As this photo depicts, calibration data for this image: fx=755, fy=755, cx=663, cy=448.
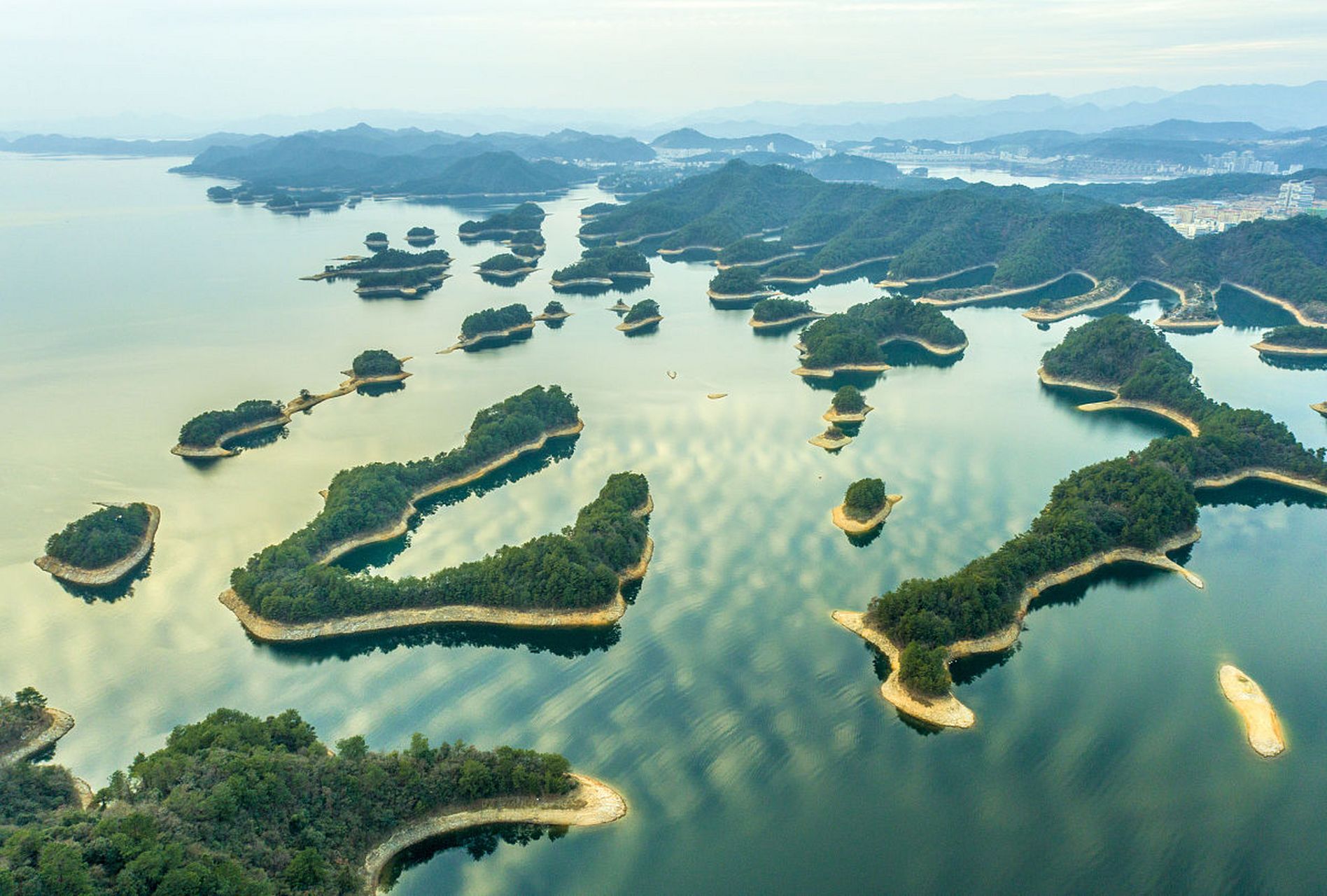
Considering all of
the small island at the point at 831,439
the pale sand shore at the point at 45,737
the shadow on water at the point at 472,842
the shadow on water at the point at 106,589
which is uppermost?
the small island at the point at 831,439

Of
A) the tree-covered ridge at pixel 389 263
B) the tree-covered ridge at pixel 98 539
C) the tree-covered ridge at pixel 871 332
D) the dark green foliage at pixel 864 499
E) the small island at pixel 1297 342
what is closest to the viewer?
the tree-covered ridge at pixel 98 539

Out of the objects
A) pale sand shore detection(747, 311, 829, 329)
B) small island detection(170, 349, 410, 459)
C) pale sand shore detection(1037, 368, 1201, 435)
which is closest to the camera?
small island detection(170, 349, 410, 459)

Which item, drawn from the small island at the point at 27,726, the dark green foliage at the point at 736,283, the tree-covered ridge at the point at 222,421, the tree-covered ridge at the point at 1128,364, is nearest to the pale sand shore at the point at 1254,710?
the tree-covered ridge at the point at 1128,364

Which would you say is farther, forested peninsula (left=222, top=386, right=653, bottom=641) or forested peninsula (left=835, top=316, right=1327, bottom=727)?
forested peninsula (left=222, top=386, right=653, bottom=641)

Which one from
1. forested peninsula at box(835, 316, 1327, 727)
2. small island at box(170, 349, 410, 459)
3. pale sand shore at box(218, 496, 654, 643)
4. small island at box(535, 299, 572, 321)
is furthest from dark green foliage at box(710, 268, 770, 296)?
pale sand shore at box(218, 496, 654, 643)

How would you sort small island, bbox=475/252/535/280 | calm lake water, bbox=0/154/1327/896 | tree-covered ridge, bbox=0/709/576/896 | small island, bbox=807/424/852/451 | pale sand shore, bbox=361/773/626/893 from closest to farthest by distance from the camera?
tree-covered ridge, bbox=0/709/576/896 → calm lake water, bbox=0/154/1327/896 → pale sand shore, bbox=361/773/626/893 → small island, bbox=807/424/852/451 → small island, bbox=475/252/535/280

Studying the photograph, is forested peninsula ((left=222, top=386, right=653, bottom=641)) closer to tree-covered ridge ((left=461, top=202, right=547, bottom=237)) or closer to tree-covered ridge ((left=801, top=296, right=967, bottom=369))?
tree-covered ridge ((left=801, top=296, right=967, bottom=369))

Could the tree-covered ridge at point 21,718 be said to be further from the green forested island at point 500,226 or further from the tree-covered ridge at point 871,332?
the green forested island at point 500,226
